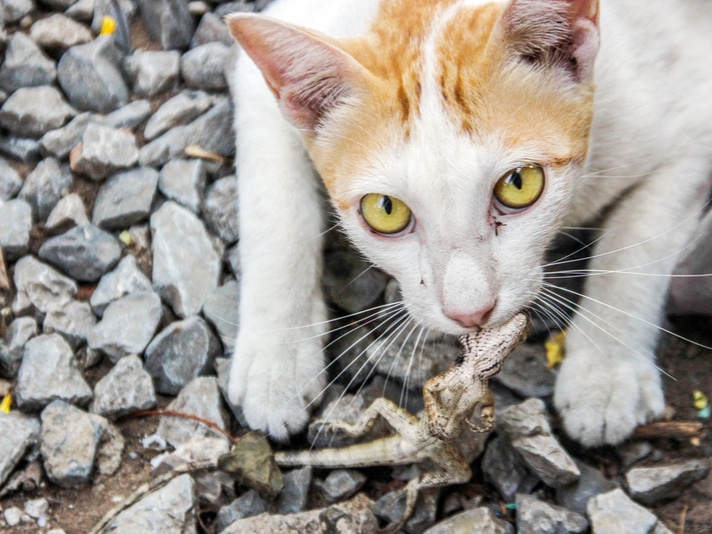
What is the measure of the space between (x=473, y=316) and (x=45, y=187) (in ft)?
4.59

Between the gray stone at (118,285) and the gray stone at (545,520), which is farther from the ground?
the gray stone at (118,285)

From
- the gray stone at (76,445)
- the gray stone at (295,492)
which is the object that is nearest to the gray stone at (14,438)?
the gray stone at (76,445)

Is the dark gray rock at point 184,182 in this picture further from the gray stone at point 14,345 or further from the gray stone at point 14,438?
the gray stone at point 14,438

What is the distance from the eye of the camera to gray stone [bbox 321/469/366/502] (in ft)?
5.84

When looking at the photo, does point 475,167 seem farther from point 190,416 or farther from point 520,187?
point 190,416

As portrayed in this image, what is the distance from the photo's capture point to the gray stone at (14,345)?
6.66ft

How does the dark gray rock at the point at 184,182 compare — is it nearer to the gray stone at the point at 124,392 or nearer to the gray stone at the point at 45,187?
the gray stone at the point at 45,187

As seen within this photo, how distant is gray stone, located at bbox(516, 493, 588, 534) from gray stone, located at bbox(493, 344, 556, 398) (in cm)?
30

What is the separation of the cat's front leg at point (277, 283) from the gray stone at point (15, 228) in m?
0.61

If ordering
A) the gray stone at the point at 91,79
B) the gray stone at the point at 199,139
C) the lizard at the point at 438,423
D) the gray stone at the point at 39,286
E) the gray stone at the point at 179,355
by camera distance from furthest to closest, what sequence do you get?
the gray stone at the point at 91,79 < the gray stone at the point at 199,139 < the gray stone at the point at 39,286 < the gray stone at the point at 179,355 < the lizard at the point at 438,423

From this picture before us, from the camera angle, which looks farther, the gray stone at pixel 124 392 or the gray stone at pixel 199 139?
the gray stone at pixel 199 139

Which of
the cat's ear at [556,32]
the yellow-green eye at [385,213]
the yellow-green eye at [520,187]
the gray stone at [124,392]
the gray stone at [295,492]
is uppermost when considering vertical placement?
the cat's ear at [556,32]

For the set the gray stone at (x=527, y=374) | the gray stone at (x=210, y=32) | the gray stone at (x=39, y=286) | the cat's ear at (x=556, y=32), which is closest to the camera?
the cat's ear at (x=556, y=32)

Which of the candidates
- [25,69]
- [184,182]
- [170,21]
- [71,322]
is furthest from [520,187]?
[25,69]
